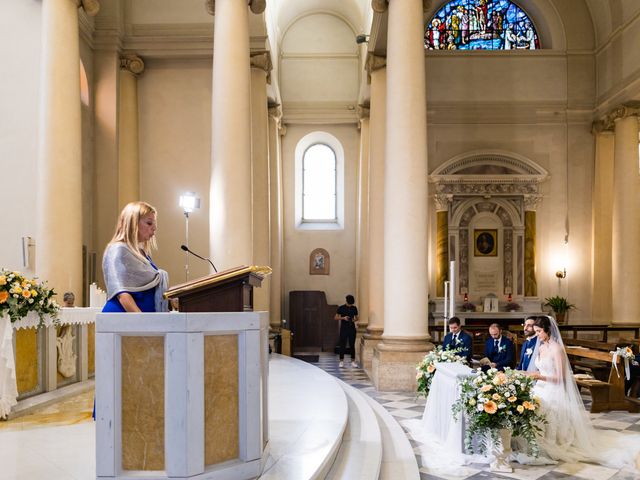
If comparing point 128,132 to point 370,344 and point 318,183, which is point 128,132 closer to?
point 370,344

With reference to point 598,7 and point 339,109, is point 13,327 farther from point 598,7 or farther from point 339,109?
point 598,7

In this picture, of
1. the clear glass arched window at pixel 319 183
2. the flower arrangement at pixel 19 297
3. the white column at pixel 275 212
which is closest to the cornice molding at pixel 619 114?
the clear glass arched window at pixel 319 183

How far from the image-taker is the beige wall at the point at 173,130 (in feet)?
52.0

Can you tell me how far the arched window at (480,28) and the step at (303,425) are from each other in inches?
614

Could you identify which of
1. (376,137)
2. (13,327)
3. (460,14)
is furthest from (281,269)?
(13,327)

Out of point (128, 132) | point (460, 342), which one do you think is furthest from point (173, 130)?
point (460, 342)

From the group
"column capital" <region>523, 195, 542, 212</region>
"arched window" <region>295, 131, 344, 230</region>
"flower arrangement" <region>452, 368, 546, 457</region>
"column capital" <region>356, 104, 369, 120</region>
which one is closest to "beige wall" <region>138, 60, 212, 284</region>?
"column capital" <region>356, 104, 369, 120</region>

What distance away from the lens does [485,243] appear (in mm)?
21078

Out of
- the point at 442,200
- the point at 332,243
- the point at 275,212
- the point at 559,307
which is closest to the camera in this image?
the point at 559,307

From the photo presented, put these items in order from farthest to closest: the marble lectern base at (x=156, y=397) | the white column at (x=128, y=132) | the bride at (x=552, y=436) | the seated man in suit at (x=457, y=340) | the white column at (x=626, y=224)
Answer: the white column at (x=626, y=224) < the white column at (x=128, y=132) < the seated man in suit at (x=457, y=340) < the bride at (x=552, y=436) < the marble lectern base at (x=156, y=397)

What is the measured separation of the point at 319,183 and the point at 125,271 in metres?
20.0

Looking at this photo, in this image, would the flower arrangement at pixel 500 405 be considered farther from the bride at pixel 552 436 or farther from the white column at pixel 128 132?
the white column at pixel 128 132

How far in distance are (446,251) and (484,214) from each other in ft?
5.99

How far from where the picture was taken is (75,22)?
1189cm
